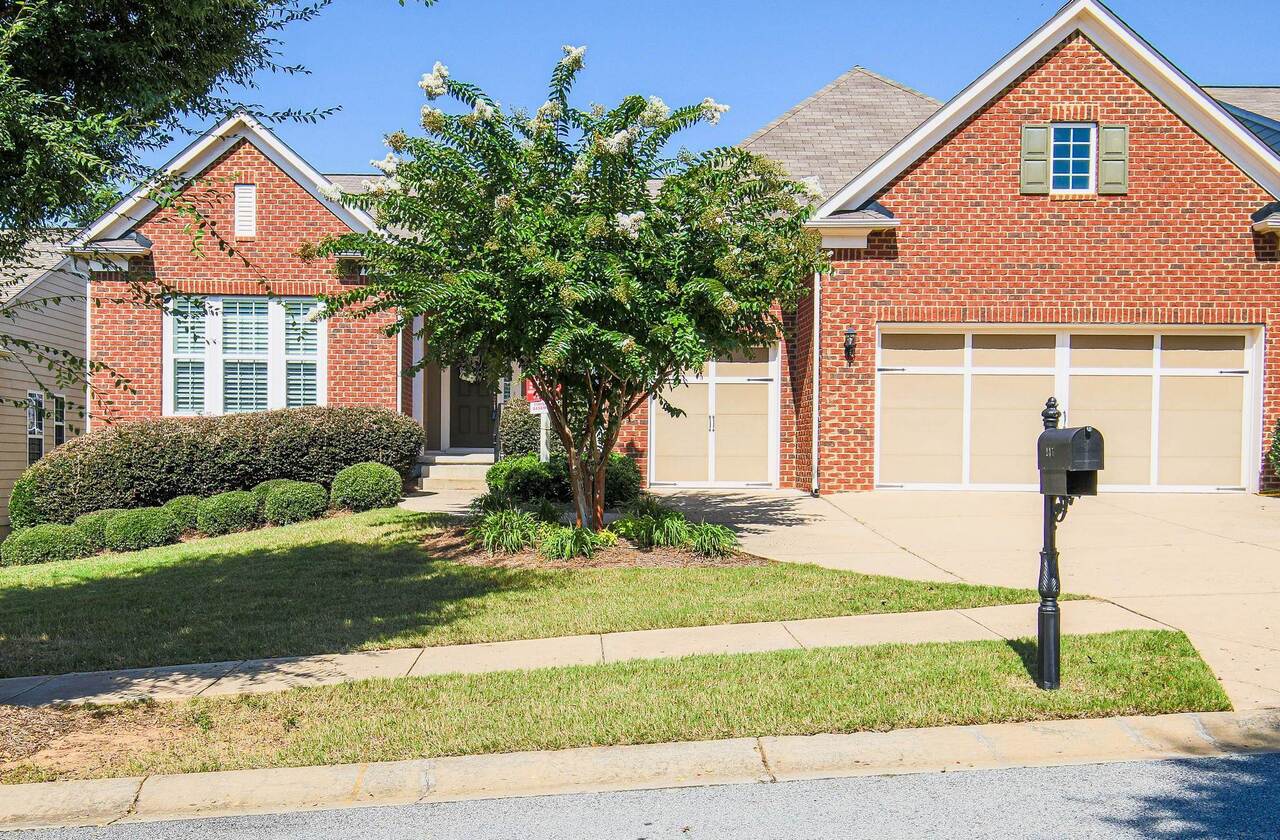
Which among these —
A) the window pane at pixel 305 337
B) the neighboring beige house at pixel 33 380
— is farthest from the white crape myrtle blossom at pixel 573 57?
the neighboring beige house at pixel 33 380

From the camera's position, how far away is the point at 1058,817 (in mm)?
4480

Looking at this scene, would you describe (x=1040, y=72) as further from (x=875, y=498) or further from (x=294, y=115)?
(x=294, y=115)

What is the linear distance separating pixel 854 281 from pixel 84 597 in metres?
10.8

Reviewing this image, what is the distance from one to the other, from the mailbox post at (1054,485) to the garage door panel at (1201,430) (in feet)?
36.6

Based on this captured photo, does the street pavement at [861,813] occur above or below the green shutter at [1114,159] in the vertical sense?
below

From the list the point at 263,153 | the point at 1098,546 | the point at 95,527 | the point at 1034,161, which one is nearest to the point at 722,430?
the point at 1034,161

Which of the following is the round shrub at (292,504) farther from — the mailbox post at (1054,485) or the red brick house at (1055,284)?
the mailbox post at (1054,485)

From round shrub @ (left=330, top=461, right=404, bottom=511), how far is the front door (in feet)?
18.3

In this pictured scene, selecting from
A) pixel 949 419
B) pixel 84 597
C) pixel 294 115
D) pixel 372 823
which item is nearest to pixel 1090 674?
pixel 372 823

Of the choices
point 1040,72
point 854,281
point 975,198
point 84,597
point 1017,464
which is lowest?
point 84,597

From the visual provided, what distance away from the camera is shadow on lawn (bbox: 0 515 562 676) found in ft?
24.8

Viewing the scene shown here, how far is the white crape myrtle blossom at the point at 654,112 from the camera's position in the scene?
34.4 ft

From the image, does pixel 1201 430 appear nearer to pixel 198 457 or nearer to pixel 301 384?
pixel 301 384

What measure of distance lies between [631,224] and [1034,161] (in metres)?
7.91
